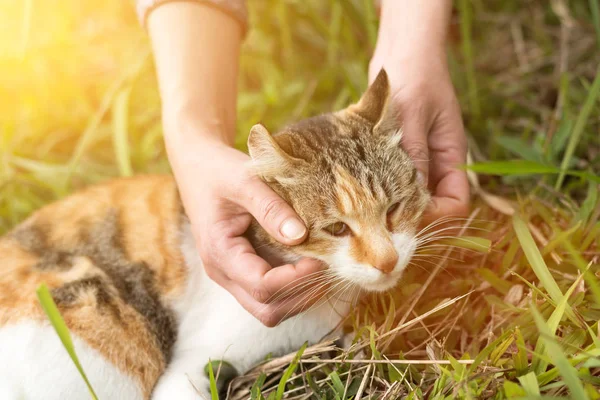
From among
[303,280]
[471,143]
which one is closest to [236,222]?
[303,280]

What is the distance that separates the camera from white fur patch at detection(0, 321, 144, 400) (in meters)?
1.65

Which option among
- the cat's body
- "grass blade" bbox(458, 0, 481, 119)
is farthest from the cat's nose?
"grass blade" bbox(458, 0, 481, 119)

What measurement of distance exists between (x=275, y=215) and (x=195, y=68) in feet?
2.63

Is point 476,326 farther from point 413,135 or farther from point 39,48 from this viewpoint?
point 39,48

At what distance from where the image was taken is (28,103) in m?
3.44

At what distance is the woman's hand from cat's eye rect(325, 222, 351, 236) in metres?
0.31

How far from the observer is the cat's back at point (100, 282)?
5.64ft

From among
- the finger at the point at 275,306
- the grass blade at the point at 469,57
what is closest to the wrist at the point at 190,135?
the finger at the point at 275,306

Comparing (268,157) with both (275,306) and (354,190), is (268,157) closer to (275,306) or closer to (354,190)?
(354,190)

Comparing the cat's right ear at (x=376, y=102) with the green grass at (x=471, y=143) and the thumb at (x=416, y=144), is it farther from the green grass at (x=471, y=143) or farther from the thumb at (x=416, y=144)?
the green grass at (x=471, y=143)

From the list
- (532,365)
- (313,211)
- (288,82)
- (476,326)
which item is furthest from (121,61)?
(532,365)

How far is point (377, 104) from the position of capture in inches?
69.6

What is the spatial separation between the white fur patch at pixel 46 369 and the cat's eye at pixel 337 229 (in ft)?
2.78

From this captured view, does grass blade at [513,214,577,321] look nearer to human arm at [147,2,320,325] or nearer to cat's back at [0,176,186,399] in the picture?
human arm at [147,2,320,325]
